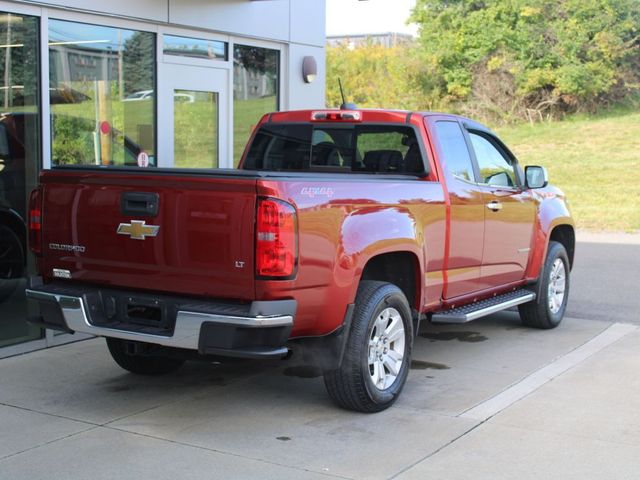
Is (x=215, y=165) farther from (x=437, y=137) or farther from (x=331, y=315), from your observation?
(x=331, y=315)

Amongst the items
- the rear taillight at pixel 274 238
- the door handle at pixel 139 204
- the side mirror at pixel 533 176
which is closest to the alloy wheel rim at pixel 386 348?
the rear taillight at pixel 274 238

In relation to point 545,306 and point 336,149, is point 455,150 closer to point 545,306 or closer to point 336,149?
point 336,149

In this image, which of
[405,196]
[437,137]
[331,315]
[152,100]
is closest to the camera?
[331,315]

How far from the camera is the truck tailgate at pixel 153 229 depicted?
491cm

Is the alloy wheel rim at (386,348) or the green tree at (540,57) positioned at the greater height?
the green tree at (540,57)

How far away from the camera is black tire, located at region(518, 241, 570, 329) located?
8289 millimetres

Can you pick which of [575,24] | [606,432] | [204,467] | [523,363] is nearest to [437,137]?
[523,363]

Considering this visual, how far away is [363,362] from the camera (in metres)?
5.50

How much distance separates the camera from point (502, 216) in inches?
292

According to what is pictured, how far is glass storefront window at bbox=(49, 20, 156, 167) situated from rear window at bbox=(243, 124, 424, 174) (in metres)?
1.75

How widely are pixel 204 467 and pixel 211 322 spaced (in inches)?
30.3

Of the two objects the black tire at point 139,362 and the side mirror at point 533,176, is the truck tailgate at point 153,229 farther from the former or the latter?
the side mirror at point 533,176

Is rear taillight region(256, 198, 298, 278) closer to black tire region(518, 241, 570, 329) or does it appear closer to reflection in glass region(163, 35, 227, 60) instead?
black tire region(518, 241, 570, 329)

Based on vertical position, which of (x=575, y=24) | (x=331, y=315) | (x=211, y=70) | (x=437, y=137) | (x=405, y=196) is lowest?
(x=331, y=315)
